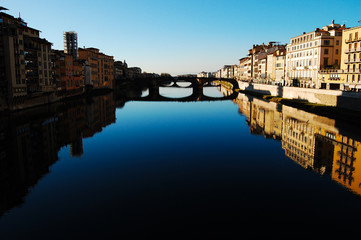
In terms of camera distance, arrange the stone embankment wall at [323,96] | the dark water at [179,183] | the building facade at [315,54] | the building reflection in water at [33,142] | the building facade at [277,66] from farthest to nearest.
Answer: the building facade at [277,66] < the building facade at [315,54] < the stone embankment wall at [323,96] < the building reflection in water at [33,142] < the dark water at [179,183]

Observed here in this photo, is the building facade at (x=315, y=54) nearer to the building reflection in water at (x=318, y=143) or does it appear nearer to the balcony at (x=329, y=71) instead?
the balcony at (x=329, y=71)

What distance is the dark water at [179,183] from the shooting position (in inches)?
465

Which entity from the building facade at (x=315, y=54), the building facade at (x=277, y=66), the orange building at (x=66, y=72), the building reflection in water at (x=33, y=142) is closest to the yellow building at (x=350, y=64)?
the building facade at (x=315, y=54)

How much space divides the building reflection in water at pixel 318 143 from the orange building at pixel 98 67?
67772mm

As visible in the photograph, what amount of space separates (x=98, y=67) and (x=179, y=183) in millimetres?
94017

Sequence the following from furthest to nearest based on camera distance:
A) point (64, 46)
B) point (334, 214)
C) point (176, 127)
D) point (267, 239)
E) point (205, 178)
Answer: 1. point (64, 46)
2. point (176, 127)
3. point (205, 178)
4. point (334, 214)
5. point (267, 239)

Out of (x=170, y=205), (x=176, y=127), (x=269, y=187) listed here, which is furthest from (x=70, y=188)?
(x=176, y=127)

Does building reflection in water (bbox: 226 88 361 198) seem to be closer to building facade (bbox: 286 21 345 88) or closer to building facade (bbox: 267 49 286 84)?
building facade (bbox: 286 21 345 88)

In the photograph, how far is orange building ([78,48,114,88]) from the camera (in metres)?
92.7

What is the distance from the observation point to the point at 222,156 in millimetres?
22344

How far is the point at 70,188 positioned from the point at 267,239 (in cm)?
1100

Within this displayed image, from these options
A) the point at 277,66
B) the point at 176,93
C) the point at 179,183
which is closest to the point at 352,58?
the point at 277,66

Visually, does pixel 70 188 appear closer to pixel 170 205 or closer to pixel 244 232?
pixel 170 205

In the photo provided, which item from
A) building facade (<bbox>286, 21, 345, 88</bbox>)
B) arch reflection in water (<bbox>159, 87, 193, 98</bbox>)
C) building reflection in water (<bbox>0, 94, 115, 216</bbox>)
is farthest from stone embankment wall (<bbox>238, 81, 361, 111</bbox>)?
arch reflection in water (<bbox>159, 87, 193, 98</bbox>)
